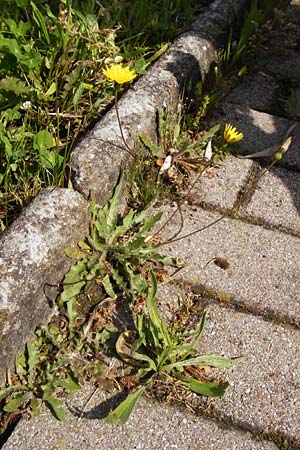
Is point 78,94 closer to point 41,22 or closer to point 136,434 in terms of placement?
point 41,22

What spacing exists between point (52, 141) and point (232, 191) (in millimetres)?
815

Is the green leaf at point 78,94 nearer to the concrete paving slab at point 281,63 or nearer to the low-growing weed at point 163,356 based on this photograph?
the low-growing weed at point 163,356

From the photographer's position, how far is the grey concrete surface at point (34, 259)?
6.55ft

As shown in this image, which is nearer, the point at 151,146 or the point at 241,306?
the point at 241,306

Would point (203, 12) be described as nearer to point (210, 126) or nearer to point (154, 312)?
point (210, 126)

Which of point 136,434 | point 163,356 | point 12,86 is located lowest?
point 136,434

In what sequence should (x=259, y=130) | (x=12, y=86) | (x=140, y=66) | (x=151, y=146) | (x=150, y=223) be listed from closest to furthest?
(x=150, y=223) → (x=12, y=86) → (x=151, y=146) → (x=140, y=66) → (x=259, y=130)

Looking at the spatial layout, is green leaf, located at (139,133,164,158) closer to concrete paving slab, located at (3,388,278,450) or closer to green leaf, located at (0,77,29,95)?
green leaf, located at (0,77,29,95)

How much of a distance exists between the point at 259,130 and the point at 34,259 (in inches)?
60.9

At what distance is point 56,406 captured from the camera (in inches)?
77.7

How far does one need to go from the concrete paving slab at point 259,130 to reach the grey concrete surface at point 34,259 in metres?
1.09

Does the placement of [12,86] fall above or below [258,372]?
above

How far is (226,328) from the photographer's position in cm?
224

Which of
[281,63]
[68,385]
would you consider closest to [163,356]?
[68,385]
